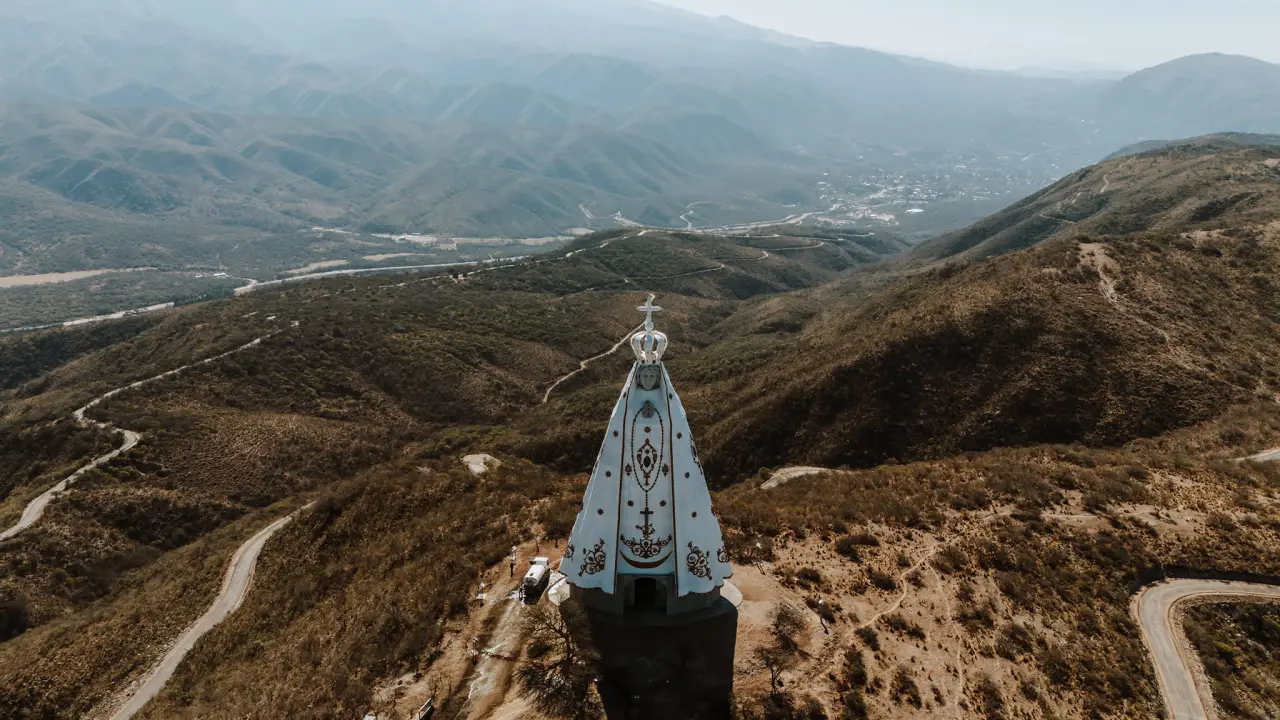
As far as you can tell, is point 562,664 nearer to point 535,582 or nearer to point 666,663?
point 666,663

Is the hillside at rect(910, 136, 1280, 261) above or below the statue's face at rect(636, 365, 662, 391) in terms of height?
above

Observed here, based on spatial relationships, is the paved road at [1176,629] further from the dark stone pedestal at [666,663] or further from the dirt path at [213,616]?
the dirt path at [213,616]

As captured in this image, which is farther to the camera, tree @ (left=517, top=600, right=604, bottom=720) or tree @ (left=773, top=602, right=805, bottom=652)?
tree @ (left=773, top=602, right=805, bottom=652)

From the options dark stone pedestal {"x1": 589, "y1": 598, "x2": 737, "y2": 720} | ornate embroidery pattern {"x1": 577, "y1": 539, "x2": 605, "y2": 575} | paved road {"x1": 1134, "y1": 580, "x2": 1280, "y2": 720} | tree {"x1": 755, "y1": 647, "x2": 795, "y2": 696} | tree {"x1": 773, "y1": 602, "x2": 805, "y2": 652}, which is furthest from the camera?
tree {"x1": 773, "y1": 602, "x2": 805, "y2": 652}

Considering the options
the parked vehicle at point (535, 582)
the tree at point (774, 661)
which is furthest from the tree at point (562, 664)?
the tree at point (774, 661)

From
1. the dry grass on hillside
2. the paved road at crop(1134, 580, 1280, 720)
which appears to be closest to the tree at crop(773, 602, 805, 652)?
the dry grass on hillside

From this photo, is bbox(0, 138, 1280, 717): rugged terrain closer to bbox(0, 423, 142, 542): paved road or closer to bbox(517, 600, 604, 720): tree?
bbox(0, 423, 142, 542): paved road

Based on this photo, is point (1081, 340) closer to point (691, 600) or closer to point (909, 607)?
point (909, 607)
